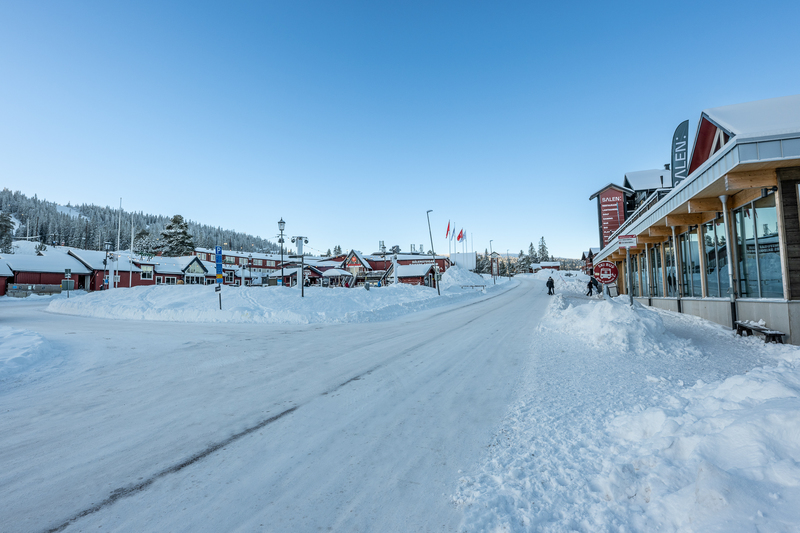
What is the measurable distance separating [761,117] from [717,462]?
534 inches

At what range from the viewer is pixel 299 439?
4160 mm

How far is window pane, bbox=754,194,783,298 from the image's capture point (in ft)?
31.8

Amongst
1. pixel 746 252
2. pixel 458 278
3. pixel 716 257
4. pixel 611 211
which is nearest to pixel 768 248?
pixel 746 252

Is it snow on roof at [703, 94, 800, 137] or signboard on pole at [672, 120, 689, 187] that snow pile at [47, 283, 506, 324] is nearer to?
snow on roof at [703, 94, 800, 137]

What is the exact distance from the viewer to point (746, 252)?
11.0 m

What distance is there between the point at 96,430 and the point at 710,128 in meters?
24.2

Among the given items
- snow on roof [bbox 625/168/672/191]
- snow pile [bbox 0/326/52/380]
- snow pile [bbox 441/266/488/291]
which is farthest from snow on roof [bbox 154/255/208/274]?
snow on roof [bbox 625/168/672/191]

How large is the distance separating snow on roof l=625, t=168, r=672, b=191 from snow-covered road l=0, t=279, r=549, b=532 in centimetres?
4004

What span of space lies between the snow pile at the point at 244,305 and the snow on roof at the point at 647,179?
2838 centimetres

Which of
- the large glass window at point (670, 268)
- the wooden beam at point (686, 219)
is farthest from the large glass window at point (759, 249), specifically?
the large glass window at point (670, 268)

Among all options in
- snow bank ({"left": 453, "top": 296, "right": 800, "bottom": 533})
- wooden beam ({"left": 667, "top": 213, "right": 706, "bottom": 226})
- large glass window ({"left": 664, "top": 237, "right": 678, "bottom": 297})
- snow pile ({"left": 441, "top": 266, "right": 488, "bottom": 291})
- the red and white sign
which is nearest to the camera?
snow bank ({"left": 453, "top": 296, "right": 800, "bottom": 533})

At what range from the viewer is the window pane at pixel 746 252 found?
35.0ft

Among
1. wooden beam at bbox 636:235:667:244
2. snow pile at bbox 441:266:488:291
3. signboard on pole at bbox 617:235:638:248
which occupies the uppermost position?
wooden beam at bbox 636:235:667:244

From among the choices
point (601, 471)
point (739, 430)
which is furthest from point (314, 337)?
point (739, 430)
